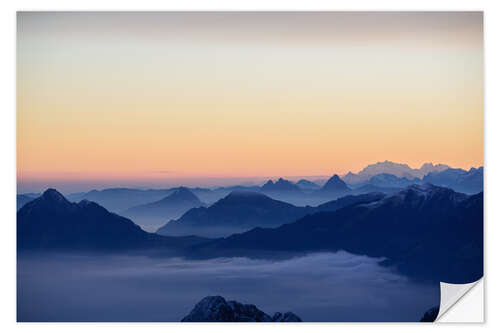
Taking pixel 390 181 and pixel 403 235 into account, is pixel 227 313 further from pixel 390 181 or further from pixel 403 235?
pixel 390 181

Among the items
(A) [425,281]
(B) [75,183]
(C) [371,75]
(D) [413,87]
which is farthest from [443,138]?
(B) [75,183]

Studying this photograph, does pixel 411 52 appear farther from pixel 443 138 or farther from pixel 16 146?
pixel 16 146

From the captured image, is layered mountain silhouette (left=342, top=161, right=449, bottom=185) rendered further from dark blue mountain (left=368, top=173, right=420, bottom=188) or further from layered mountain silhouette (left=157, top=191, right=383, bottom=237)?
layered mountain silhouette (left=157, top=191, right=383, bottom=237)

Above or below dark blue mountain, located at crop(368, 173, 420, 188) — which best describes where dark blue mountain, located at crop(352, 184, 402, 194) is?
below

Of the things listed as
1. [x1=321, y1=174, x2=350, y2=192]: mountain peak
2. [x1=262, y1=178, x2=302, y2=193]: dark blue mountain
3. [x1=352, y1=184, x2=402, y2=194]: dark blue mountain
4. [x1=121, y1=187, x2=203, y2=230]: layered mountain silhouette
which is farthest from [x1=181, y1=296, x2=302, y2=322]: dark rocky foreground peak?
[x1=352, y1=184, x2=402, y2=194]: dark blue mountain

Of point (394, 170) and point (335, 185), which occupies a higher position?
point (394, 170)

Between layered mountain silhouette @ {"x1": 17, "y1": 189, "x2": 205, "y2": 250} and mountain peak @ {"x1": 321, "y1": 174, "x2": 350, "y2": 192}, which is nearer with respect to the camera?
layered mountain silhouette @ {"x1": 17, "y1": 189, "x2": 205, "y2": 250}

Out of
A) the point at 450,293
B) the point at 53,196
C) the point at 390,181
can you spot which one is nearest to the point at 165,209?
the point at 53,196

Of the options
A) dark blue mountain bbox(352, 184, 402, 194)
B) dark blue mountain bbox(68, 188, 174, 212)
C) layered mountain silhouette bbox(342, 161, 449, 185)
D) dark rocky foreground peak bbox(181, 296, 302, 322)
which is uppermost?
layered mountain silhouette bbox(342, 161, 449, 185)
